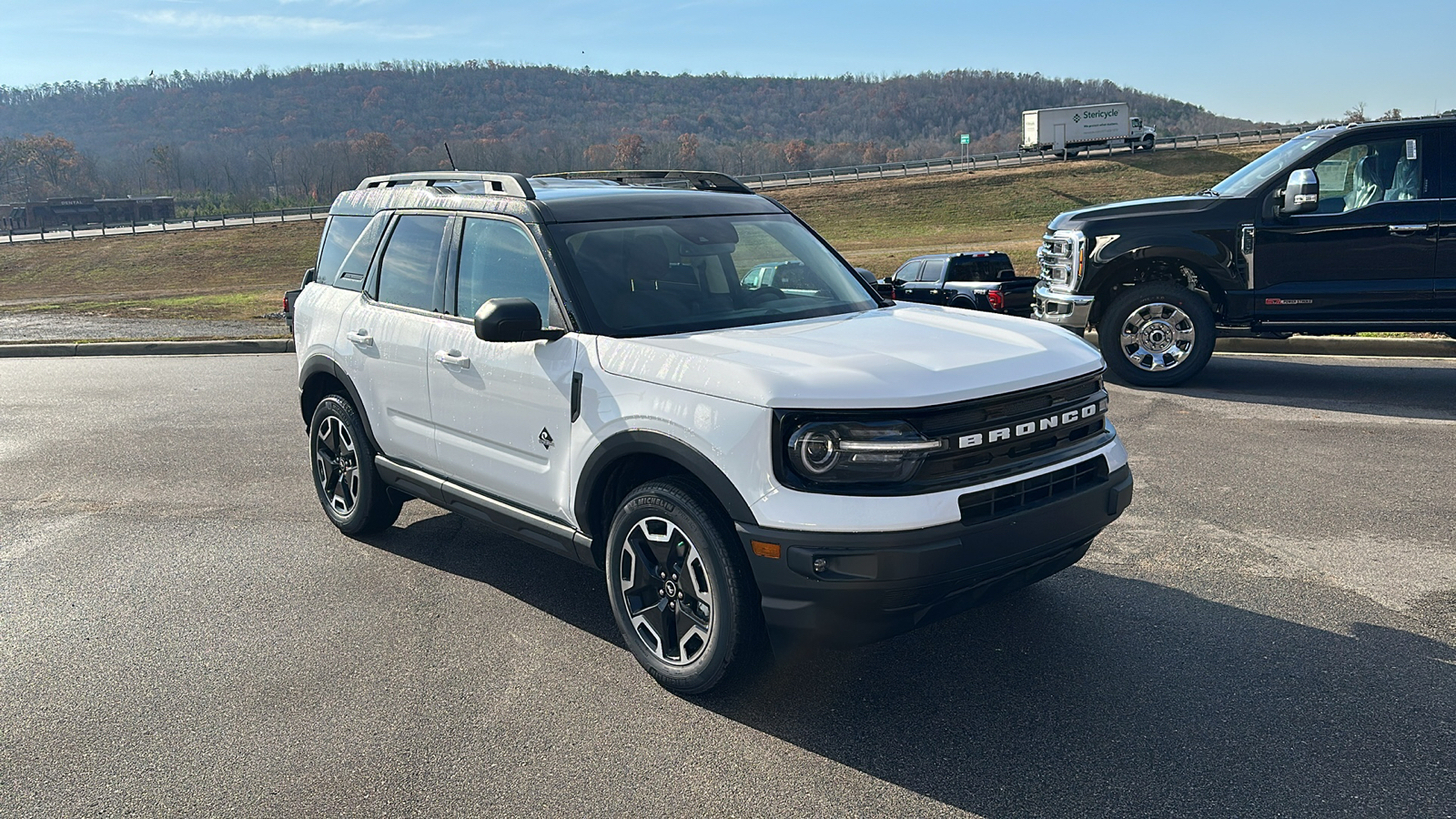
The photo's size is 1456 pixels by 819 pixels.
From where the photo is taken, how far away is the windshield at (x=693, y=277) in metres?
4.25

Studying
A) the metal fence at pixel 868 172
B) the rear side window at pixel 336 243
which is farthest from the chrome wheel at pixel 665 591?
the metal fence at pixel 868 172

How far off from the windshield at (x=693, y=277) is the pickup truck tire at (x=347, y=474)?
2037 mm

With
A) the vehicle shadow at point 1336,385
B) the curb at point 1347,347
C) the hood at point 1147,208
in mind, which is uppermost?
the hood at point 1147,208

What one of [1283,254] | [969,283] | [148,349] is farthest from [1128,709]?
[148,349]

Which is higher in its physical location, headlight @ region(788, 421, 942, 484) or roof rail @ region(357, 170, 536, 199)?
roof rail @ region(357, 170, 536, 199)

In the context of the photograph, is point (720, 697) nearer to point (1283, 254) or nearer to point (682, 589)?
point (682, 589)

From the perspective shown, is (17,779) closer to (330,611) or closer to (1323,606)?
(330,611)

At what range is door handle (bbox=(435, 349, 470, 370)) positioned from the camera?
183 inches

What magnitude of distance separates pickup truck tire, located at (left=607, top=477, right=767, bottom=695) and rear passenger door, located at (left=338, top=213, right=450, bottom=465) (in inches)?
60.6

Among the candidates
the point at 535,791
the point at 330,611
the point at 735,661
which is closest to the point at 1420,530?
the point at 735,661

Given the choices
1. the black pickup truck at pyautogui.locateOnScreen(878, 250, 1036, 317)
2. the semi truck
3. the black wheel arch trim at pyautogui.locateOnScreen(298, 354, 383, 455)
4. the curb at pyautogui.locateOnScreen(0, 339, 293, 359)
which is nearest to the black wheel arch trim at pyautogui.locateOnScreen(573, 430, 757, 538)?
the black wheel arch trim at pyautogui.locateOnScreen(298, 354, 383, 455)

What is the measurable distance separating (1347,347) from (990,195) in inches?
1847

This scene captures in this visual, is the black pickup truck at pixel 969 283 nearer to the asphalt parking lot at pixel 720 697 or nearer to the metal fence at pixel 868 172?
the asphalt parking lot at pixel 720 697

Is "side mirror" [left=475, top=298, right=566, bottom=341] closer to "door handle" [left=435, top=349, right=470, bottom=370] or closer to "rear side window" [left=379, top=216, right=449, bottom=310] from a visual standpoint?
"door handle" [left=435, top=349, right=470, bottom=370]
